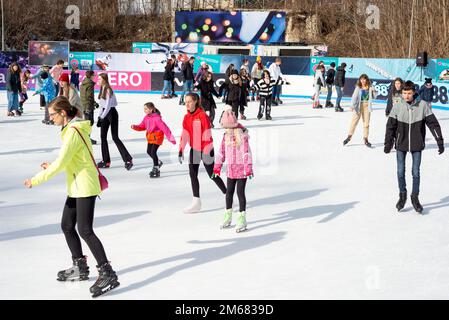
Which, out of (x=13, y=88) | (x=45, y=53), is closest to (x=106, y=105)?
Result: (x=13, y=88)

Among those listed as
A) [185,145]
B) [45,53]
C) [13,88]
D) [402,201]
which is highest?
[45,53]

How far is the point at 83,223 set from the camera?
19.4 feet

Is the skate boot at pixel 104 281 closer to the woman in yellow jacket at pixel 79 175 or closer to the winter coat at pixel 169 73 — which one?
the woman in yellow jacket at pixel 79 175

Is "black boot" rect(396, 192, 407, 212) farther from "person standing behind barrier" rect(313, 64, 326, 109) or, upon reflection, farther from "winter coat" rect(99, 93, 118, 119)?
"person standing behind barrier" rect(313, 64, 326, 109)

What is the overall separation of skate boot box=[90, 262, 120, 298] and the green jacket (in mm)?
590

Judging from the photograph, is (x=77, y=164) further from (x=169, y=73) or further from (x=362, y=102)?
(x=169, y=73)

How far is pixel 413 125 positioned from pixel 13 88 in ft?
44.1

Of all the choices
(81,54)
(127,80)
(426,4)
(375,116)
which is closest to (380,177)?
(375,116)

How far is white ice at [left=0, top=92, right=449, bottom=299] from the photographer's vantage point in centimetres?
617

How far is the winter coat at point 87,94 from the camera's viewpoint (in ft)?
43.1

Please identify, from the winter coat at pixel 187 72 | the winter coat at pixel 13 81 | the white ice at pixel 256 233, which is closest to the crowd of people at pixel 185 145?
the white ice at pixel 256 233

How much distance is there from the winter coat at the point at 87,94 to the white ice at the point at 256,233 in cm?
86

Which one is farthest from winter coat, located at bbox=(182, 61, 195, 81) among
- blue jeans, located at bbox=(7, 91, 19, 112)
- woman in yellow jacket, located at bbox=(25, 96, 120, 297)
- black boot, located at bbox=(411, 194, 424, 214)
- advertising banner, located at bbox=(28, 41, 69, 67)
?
woman in yellow jacket, located at bbox=(25, 96, 120, 297)

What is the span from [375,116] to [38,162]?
12.2 meters
